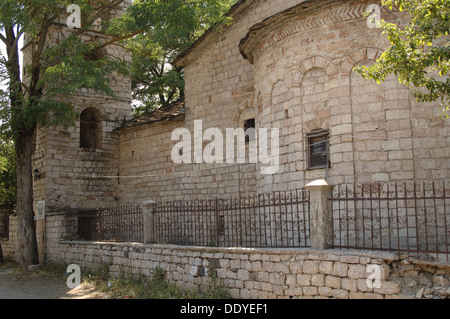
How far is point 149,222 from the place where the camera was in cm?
1055

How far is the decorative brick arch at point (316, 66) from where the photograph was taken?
9.38 metres

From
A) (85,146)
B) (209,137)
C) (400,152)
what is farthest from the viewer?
(85,146)

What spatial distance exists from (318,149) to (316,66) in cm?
167

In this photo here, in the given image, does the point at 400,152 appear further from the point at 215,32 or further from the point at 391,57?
the point at 215,32

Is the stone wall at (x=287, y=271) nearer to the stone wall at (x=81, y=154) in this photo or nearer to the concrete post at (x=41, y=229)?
the concrete post at (x=41, y=229)

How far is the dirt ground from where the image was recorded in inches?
404

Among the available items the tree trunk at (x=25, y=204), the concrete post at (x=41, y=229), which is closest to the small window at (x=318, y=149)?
the tree trunk at (x=25, y=204)

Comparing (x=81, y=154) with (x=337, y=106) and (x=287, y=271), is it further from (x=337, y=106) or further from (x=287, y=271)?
(x=287, y=271)

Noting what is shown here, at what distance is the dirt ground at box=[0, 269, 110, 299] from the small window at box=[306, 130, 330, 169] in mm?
4994

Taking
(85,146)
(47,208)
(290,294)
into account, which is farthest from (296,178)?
(85,146)

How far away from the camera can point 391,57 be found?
21.1 ft

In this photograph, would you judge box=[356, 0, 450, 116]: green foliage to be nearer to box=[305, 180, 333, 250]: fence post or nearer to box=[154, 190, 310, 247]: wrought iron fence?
box=[305, 180, 333, 250]: fence post

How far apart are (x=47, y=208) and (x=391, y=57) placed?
12.5 metres

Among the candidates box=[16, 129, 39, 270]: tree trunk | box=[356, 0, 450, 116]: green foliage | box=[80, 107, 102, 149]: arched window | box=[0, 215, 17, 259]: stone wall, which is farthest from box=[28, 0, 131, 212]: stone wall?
box=[356, 0, 450, 116]: green foliage
